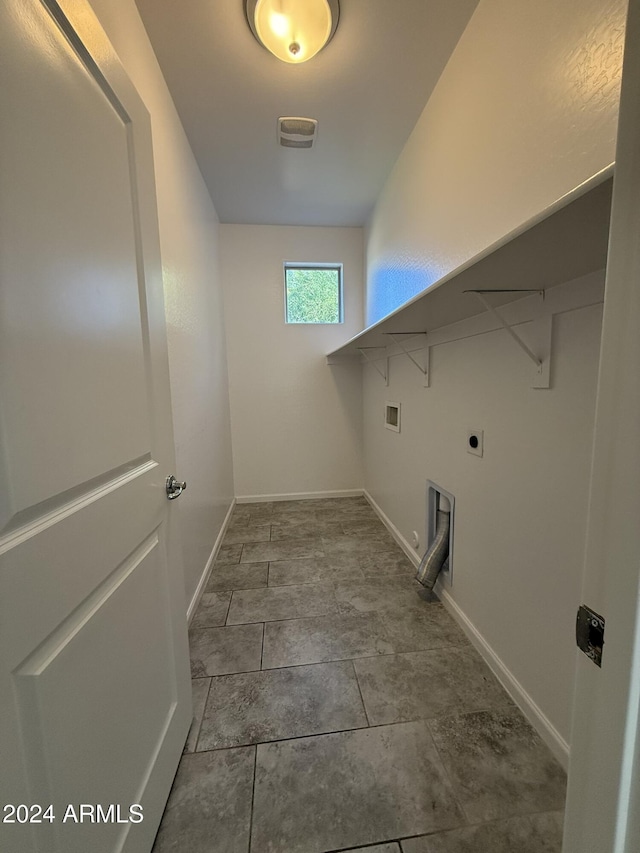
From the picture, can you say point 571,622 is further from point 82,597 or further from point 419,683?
point 82,597

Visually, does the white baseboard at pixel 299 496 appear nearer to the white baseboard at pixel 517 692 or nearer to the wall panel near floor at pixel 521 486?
the wall panel near floor at pixel 521 486

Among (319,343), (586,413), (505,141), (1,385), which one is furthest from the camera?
(319,343)

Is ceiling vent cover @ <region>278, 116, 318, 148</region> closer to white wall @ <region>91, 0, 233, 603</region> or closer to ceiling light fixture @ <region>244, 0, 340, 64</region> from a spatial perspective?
ceiling light fixture @ <region>244, 0, 340, 64</region>

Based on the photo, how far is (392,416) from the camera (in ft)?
9.16

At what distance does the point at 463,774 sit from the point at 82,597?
1.34 m

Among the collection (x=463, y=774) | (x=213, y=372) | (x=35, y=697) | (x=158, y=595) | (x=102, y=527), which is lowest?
(x=463, y=774)

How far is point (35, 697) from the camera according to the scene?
21.2 inches

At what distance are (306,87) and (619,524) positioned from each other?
2.55 metres

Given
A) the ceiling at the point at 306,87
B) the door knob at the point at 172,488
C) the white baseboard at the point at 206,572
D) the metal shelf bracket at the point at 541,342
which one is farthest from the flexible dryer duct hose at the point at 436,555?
the ceiling at the point at 306,87

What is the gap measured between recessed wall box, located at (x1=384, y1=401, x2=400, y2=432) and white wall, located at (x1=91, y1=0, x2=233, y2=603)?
1523 millimetres

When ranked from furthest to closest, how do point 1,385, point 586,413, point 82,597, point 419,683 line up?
1. point 419,683
2. point 586,413
3. point 82,597
4. point 1,385

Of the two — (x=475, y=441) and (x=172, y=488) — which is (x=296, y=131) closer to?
(x=475, y=441)

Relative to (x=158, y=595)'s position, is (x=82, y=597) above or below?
above

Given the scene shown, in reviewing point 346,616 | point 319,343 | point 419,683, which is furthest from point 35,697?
point 319,343
